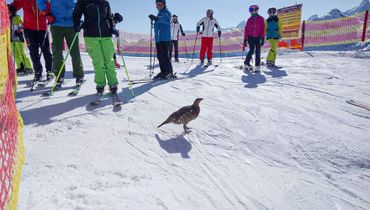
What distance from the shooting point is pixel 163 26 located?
6562mm

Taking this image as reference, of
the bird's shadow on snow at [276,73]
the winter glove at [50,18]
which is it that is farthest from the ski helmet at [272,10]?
the winter glove at [50,18]

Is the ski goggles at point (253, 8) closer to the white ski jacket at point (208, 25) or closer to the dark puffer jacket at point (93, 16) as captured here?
the white ski jacket at point (208, 25)

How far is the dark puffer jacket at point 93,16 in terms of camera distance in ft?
14.1

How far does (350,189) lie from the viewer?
2.25 meters

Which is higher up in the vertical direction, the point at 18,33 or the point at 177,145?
the point at 18,33

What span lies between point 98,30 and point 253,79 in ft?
13.6

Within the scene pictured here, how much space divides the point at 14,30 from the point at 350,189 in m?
7.67

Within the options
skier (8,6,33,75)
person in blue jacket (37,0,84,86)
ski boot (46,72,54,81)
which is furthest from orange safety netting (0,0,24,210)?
skier (8,6,33,75)

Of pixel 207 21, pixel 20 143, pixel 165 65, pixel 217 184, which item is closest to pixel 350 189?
pixel 217 184

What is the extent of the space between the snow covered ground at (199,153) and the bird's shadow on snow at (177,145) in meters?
0.01

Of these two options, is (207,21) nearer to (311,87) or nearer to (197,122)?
(311,87)

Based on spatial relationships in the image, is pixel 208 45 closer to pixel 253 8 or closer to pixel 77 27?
pixel 253 8

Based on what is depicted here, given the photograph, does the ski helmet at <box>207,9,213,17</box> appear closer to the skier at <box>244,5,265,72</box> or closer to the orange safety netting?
the skier at <box>244,5,265,72</box>

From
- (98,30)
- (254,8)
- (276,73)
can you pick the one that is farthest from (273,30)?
(98,30)
